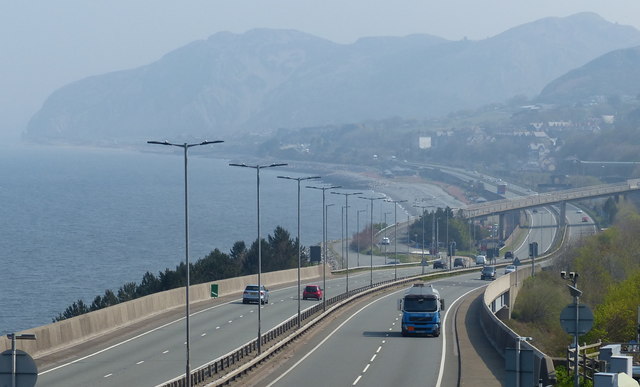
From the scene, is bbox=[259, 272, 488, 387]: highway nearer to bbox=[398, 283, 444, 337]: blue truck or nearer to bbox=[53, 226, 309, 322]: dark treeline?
bbox=[398, 283, 444, 337]: blue truck

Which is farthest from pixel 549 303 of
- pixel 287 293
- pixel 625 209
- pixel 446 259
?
pixel 625 209

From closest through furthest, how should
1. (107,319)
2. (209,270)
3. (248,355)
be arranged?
(248,355) → (107,319) → (209,270)

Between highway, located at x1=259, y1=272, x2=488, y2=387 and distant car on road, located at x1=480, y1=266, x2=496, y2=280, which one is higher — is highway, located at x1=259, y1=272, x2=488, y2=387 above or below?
above

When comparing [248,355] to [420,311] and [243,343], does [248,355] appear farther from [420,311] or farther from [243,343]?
[420,311]

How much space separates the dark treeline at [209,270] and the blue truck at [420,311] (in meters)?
27.2

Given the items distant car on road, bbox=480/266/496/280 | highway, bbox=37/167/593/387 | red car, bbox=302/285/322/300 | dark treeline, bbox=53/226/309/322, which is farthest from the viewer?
distant car on road, bbox=480/266/496/280

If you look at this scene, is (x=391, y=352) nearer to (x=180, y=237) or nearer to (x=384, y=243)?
(x=384, y=243)

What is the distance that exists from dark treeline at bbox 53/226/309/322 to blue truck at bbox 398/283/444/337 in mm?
27183

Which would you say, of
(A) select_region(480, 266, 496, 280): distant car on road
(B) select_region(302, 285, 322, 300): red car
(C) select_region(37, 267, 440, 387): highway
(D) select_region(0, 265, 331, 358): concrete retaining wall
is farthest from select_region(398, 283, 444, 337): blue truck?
(A) select_region(480, 266, 496, 280): distant car on road

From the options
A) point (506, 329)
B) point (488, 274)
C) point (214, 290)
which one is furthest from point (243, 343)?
point (488, 274)

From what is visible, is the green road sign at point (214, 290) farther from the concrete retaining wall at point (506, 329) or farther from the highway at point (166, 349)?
the concrete retaining wall at point (506, 329)

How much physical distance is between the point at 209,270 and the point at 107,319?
47.5 metres

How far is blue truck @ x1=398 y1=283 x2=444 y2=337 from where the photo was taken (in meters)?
56.7

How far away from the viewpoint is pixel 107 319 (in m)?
55.4
